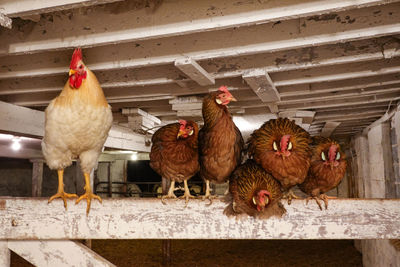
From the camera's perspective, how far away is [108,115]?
6.39 ft

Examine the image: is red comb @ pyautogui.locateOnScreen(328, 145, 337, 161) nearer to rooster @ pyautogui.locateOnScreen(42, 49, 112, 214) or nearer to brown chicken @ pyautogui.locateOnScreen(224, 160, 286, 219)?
brown chicken @ pyautogui.locateOnScreen(224, 160, 286, 219)

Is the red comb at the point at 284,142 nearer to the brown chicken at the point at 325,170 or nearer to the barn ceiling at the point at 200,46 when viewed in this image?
the brown chicken at the point at 325,170

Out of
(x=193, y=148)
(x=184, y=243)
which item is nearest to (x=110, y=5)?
(x=193, y=148)

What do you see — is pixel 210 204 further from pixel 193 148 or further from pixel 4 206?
pixel 4 206

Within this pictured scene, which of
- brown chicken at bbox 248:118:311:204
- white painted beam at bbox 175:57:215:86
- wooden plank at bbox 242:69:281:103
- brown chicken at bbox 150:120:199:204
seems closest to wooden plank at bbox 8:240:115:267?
brown chicken at bbox 150:120:199:204

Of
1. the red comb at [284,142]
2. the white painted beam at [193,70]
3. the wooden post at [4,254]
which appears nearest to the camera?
the wooden post at [4,254]

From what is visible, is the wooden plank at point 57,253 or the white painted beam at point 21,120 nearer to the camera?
the wooden plank at point 57,253

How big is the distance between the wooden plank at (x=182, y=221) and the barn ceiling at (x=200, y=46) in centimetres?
94

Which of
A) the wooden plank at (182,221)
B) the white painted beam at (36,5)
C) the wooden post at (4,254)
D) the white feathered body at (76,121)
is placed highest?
the white painted beam at (36,5)

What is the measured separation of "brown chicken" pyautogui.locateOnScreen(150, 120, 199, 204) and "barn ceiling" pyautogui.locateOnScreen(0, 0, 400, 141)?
47cm

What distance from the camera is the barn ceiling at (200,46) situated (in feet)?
5.39

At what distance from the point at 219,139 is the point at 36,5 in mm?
1162

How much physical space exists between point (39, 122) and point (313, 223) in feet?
11.5

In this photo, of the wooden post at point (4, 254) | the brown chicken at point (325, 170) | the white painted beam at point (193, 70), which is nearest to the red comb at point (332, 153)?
the brown chicken at point (325, 170)
